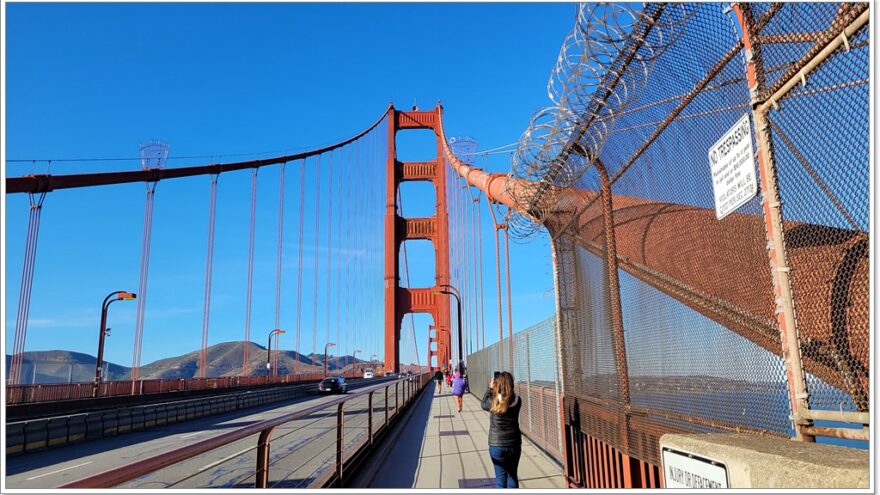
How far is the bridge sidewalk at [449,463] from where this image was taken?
6.19 meters

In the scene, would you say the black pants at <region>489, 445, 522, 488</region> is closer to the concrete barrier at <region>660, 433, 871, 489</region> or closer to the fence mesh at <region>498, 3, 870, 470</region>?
the fence mesh at <region>498, 3, 870, 470</region>

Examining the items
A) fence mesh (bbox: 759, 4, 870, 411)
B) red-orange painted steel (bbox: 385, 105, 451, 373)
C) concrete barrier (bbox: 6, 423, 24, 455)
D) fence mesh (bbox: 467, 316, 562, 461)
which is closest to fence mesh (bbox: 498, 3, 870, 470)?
fence mesh (bbox: 759, 4, 870, 411)

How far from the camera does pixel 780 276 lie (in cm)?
220

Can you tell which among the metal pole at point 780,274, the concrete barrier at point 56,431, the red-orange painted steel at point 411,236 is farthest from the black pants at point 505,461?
the red-orange painted steel at point 411,236

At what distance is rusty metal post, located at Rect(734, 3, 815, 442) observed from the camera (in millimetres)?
2152

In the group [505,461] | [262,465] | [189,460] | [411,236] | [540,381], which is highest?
[411,236]

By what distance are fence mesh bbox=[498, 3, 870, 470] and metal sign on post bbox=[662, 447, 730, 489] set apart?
1.07ft

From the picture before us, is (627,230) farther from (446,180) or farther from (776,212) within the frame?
(446,180)

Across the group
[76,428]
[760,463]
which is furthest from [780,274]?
[76,428]

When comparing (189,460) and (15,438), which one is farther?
(15,438)

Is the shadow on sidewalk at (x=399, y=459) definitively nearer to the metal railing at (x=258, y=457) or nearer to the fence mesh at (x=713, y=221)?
the metal railing at (x=258, y=457)

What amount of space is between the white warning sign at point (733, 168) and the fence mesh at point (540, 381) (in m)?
3.11

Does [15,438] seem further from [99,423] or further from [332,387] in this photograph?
[332,387]

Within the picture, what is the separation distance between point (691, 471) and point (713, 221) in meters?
1.08
